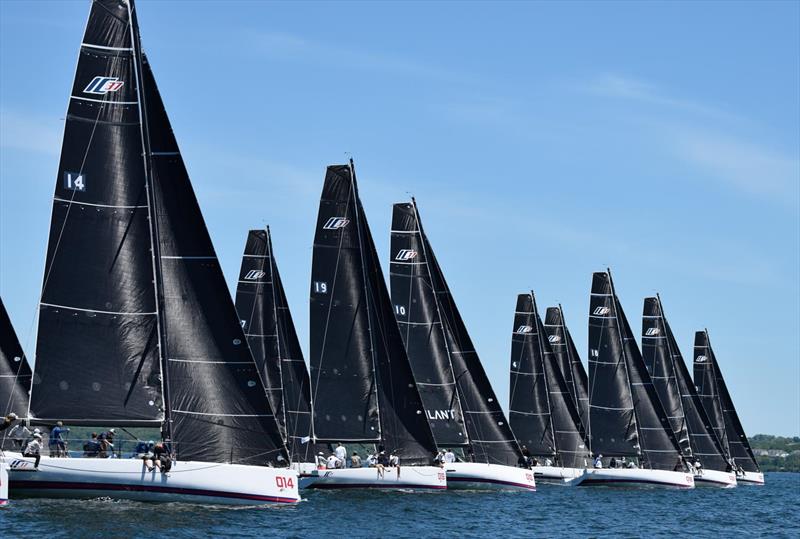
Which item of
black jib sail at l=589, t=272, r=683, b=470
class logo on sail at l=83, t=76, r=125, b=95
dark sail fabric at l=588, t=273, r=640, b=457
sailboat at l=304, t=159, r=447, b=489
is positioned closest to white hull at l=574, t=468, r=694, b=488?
black jib sail at l=589, t=272, r=683, b=470

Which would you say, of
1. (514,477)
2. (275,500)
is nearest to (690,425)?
(514,477)

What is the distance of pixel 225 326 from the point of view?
3728 cm

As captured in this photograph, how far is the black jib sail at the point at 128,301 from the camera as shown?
35281 mm

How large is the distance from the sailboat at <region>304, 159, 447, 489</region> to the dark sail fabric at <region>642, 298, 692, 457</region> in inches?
1139

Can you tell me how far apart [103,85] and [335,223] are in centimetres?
1569

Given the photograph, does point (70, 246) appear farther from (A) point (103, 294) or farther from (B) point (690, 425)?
(B) point (690, 425)

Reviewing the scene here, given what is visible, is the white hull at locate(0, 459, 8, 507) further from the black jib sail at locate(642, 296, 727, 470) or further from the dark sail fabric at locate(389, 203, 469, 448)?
the black jib sail at locate(642, 296, 727, 470)

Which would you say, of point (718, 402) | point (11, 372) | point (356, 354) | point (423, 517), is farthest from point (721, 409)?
point (11, 372)

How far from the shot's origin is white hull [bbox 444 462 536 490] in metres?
53.6

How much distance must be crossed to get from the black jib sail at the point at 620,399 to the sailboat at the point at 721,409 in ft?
58.1

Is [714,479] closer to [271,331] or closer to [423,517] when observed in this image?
[271,331]

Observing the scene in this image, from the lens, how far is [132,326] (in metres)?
35.8

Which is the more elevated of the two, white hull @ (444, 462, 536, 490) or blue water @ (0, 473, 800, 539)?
white hull @ (444, 462, 536, 490)

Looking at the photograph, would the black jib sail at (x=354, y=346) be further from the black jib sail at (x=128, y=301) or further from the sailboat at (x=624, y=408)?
the sailboat at (x=624, y=408)
